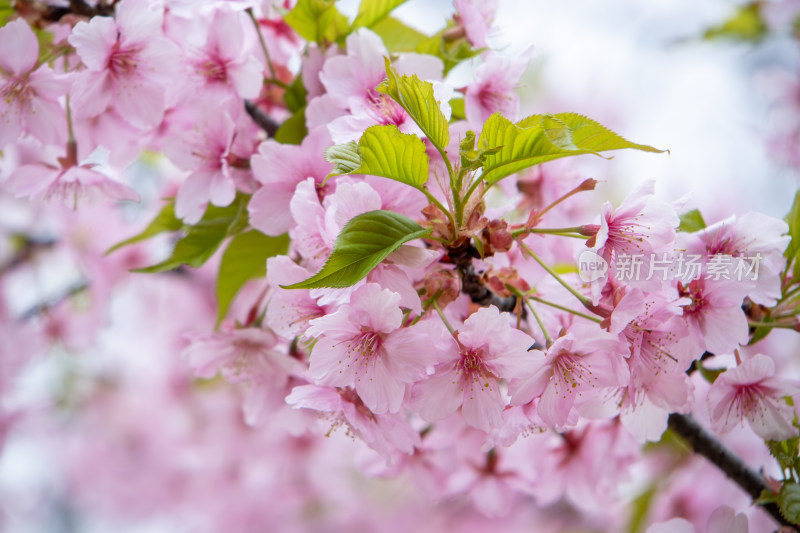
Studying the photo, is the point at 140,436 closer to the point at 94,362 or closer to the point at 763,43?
the point at 94,362

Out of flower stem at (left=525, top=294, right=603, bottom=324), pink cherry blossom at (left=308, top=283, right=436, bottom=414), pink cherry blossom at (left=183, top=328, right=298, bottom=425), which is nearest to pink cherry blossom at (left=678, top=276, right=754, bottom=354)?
flower stem at (left=525, top=294, right=603, bottom=324)

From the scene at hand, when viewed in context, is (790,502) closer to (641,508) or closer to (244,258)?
(641,508)

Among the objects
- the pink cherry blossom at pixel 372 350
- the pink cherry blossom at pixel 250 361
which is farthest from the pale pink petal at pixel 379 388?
the pink cherry blossom at pixel 250 361

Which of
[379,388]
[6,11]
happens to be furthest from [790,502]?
[6,11]

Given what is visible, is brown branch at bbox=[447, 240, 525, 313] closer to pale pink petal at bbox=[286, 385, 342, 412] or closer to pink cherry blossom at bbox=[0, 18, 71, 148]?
pale pink petal at bbox=[286, 385, 342, 412]

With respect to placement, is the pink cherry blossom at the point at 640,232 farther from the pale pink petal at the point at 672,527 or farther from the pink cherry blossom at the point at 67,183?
the pink cherry blossom at the point at 67,183
